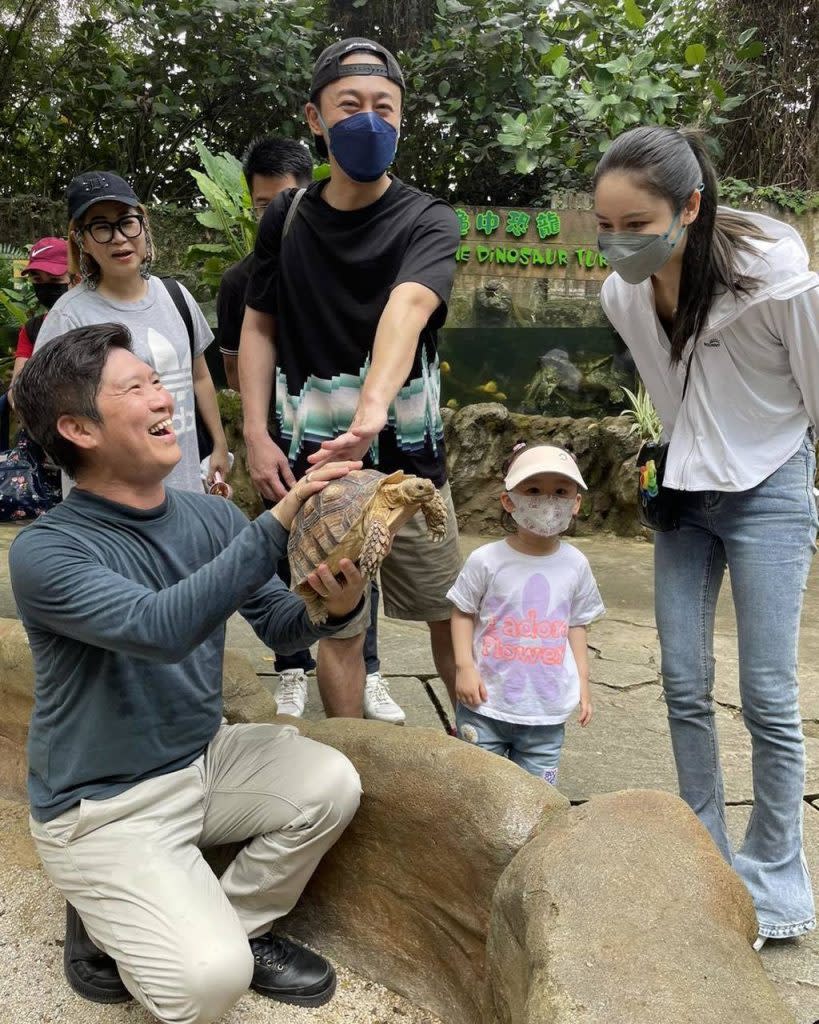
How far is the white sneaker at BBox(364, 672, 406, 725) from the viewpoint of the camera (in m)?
3.03

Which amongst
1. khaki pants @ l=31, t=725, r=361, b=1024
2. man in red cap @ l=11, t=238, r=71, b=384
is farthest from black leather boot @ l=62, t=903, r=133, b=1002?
man in red cap @ l=11, t=238, r=71, b=384

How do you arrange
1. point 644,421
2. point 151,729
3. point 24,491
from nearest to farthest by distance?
point 151,729 < point 24,491 < point 644,421

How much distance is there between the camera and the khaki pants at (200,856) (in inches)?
68.3

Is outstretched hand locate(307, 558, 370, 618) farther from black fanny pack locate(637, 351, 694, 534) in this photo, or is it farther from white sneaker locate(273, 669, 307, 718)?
white sneaker locate(273, 669, 307, 718)

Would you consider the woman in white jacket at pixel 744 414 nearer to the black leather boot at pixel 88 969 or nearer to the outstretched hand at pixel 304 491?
the outstretched hand at pixel 304 491

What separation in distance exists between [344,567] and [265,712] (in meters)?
0.85

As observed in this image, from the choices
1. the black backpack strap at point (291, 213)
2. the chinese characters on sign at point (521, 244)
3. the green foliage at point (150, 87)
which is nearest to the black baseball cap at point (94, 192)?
the black backpack strap at point (291, 213)

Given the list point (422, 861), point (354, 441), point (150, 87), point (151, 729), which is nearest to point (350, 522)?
point (354, 441)

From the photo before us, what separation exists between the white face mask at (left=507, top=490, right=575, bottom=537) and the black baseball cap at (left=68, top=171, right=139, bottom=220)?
141cm

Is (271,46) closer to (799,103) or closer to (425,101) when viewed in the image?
(425,101)

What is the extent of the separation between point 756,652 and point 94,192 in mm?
2155

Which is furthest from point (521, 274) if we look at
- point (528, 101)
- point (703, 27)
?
point (703, 27)

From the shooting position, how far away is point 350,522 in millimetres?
1669

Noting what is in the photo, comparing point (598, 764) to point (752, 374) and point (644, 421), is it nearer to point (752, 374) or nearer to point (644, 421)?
point (752, 374)
